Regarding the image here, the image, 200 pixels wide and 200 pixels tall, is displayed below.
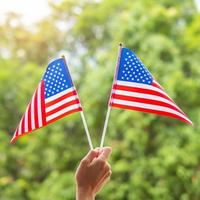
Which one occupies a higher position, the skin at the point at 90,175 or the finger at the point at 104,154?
the finger at the point at 104,154

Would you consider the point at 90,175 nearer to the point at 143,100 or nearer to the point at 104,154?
the point at 104,154

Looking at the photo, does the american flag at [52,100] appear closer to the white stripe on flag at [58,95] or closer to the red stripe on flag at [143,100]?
the white stripe on flag at [58,95]

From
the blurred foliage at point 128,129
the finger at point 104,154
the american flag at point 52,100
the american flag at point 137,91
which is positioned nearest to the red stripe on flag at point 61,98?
the american flag at point 52,100

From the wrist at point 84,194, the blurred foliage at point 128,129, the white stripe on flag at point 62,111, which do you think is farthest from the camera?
the blurred foliage at point 128,129

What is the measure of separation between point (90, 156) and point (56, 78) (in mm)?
819

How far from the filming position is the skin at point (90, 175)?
1.25 m

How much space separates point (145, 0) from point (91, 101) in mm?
1482

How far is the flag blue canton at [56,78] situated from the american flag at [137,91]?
0.21 m

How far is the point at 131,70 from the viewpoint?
6.79 feet

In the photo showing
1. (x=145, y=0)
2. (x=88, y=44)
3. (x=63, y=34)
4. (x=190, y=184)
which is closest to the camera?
(x=190, y=184)

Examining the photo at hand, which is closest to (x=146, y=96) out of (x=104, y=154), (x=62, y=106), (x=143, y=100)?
(x=143, y=100)

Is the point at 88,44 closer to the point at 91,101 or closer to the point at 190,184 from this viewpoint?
the point at 91,101

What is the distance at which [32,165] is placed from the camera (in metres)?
6.43

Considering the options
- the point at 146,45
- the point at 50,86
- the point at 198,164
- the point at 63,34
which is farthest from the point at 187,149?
the point at 63,34
